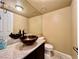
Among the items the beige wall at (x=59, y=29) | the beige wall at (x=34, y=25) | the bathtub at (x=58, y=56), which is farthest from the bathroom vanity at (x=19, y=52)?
the beige wall at (x=59, y=29)

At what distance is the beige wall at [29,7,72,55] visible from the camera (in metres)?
2.84

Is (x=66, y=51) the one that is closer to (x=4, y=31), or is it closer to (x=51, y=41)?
(x=51, y=41)

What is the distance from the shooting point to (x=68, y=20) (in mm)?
2869

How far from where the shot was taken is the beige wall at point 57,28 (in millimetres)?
2837

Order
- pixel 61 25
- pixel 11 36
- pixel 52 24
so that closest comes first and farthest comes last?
pixel 11 36
pixel 61 25
pixel 52 24

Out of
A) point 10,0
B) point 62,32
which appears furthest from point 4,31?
point 62,32

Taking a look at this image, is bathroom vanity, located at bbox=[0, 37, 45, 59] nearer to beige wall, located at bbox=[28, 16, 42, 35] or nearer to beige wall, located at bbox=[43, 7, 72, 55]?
beige wall, located at bbox=[28, 16, 42, 35]

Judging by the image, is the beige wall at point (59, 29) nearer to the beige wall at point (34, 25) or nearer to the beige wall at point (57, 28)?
the beige wall at point (57, 28)

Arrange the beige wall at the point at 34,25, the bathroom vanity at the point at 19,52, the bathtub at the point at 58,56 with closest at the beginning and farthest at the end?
the bathroom vanity at the point at 19,52 → the beige wall at the point at 34,25 → the bathtub at the point at 58,56

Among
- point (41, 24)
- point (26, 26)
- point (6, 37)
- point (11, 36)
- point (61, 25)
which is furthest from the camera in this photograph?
point (41, 24)

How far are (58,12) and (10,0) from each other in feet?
6.96

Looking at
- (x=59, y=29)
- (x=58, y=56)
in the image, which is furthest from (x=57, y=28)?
(x=58, y=56)

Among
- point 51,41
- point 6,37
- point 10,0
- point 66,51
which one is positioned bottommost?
point 66,51

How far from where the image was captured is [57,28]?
3170 millimetres
